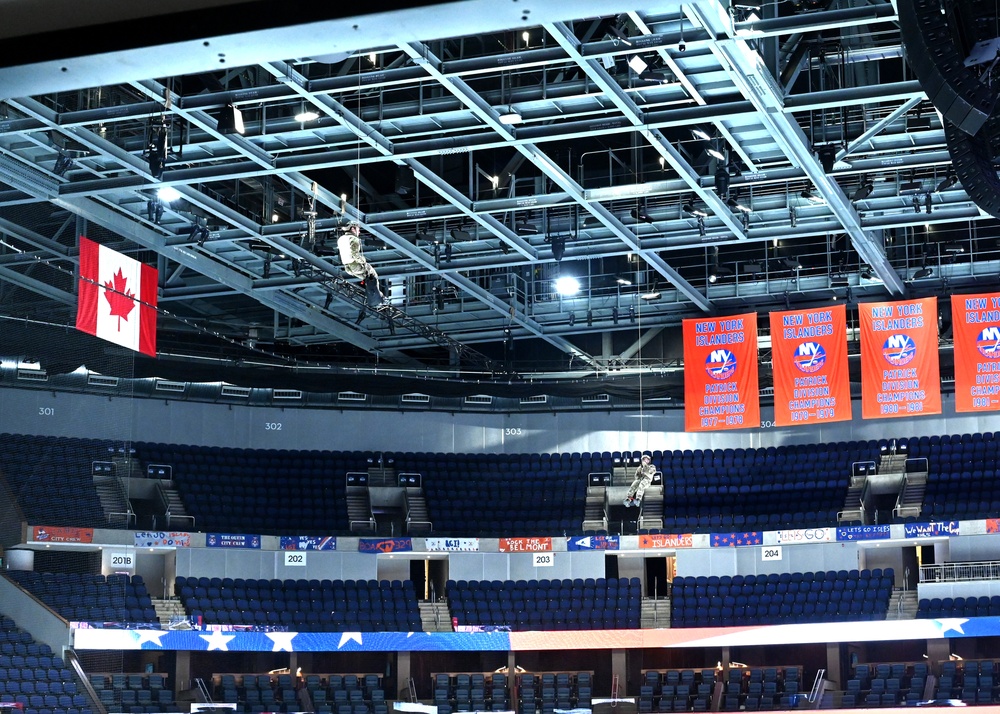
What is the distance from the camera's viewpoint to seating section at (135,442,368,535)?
3181 cm

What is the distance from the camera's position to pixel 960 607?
94.5 feet

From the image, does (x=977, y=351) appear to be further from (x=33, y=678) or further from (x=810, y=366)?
(x=33, y=678)

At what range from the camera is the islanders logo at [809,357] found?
89.4 feet

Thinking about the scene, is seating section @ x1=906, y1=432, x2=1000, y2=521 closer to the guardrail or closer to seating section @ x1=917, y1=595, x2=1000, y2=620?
the guardrail

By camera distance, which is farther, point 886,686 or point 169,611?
point 169,611

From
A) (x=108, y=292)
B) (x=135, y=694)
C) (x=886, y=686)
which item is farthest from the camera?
(x=886, y=686)

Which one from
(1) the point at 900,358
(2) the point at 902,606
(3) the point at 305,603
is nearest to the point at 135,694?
(3) the point at 305,603

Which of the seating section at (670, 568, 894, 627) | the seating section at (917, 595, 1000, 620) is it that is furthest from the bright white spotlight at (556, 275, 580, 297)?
the seating section at (917, 595, 1000, 620)

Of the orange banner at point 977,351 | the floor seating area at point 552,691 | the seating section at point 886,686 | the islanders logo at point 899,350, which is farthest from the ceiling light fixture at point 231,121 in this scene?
the seating section at point 886,686

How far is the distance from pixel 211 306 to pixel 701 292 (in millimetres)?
13210

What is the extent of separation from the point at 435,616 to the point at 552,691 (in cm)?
394

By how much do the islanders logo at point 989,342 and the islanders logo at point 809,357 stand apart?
3294 mm

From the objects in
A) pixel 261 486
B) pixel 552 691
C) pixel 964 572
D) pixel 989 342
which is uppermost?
pixel 989 342

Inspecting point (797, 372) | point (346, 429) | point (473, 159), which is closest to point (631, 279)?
point (797, 372)
